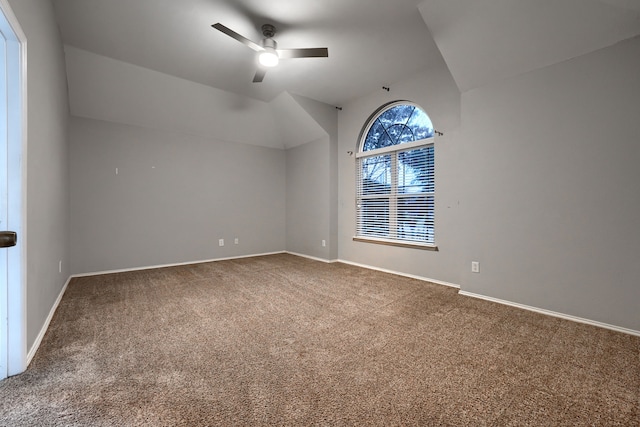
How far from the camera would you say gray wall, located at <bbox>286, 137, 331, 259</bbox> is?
5.07m

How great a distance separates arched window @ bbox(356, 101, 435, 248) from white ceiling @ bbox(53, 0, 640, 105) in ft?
2.63

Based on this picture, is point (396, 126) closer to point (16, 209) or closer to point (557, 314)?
point (557, 314)

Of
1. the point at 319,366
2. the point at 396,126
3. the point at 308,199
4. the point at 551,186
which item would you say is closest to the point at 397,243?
the point at 396,126

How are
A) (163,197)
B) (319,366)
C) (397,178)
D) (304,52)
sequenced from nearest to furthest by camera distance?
(319,366) → (304,52) → (397,178) → (163,197)

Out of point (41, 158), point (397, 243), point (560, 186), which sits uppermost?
point (41, 158)

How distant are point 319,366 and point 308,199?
399 cm

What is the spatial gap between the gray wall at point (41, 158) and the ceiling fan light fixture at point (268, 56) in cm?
169

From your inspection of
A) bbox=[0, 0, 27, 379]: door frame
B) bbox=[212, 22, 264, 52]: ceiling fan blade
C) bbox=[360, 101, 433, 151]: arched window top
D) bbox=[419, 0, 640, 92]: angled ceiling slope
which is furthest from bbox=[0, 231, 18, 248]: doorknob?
bbox=[360, 101, 433, 151]: arched window top

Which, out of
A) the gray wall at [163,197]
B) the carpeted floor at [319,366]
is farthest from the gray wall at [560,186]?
the gray wall at [163,197]

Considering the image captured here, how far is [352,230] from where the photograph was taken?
4816 millimetres

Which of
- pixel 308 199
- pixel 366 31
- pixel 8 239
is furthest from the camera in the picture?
pixel 308 199

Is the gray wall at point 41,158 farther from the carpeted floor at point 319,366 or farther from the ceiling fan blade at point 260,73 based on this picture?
the ceiling fan blade at point 260,73

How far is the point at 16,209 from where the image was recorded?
5.06 feet

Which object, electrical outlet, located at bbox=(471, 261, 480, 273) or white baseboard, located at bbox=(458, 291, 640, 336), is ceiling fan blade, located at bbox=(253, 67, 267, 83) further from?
white baseboard, located at bbox=(458, 291, 640, 336)
